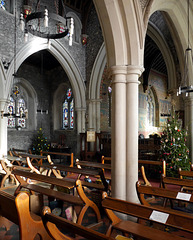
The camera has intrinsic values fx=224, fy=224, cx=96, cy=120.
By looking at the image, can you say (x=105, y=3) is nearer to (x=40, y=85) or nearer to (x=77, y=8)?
(x=77, y=8)

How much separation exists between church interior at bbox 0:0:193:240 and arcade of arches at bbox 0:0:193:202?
0.07 ft

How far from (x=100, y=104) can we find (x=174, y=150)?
6.63 m

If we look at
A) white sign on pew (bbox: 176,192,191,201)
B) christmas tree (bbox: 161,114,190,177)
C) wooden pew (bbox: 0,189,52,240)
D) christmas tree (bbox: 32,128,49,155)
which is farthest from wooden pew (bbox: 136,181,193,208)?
christmas tree (bbox: 32,128,49,155)

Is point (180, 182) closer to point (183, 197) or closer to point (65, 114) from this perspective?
point (183, 197)

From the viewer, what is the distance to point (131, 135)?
3.98 metres

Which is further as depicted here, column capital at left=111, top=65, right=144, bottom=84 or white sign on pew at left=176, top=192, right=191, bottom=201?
column capital at left=111, top=65, right=144, bottom=84

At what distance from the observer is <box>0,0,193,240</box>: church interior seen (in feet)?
11.9

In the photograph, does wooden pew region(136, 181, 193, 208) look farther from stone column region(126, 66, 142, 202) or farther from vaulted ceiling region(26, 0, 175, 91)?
vaulted ceiling region(26, 0, 175, 91)

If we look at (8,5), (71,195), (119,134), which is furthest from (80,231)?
(8,5)

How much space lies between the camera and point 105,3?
3912mm

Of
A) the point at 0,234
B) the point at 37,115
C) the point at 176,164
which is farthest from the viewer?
the point at 37,115

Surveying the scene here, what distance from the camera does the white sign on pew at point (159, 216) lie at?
188 centimetres

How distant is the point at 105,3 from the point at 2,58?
6667mm

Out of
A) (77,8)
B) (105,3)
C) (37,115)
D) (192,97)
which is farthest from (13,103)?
(105,3)
